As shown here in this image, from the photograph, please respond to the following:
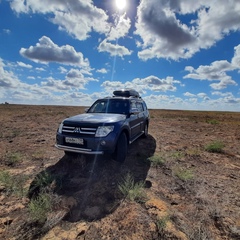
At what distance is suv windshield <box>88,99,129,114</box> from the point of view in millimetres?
6043

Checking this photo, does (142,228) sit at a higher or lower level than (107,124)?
lower

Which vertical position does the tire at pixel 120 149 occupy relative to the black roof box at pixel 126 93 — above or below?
below

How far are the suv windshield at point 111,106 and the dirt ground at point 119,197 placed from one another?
1.52m

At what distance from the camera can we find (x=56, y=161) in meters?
5.53

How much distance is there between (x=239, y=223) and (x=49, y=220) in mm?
2874

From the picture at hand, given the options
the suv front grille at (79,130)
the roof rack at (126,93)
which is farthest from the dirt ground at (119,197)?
the roof rack at (126,93)

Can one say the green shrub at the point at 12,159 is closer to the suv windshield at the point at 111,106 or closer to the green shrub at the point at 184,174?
the suv windshield at the point at 111,106

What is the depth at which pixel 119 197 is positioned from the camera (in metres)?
3.56

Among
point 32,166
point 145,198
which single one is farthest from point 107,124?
point 32,166

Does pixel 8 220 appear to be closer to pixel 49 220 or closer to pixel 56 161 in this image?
pixel 49 220

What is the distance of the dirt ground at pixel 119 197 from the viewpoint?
2.67 metres

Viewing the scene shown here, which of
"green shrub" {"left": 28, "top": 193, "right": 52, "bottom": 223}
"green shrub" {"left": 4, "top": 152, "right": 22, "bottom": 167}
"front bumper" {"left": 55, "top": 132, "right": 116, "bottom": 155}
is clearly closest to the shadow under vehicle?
"green shrub" {"left": 28, "top": 193, "right": 52, "bottom": 223}

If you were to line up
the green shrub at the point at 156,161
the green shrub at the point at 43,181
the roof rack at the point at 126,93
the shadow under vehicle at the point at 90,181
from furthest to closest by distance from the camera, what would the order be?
the roof rack at the point at 126,93 → the green shrub at the point at 156,161 → the green shrub at the point at 43,181 → the shadow under vehicle at the point at 90,181

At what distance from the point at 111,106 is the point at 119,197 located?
10.9ft
